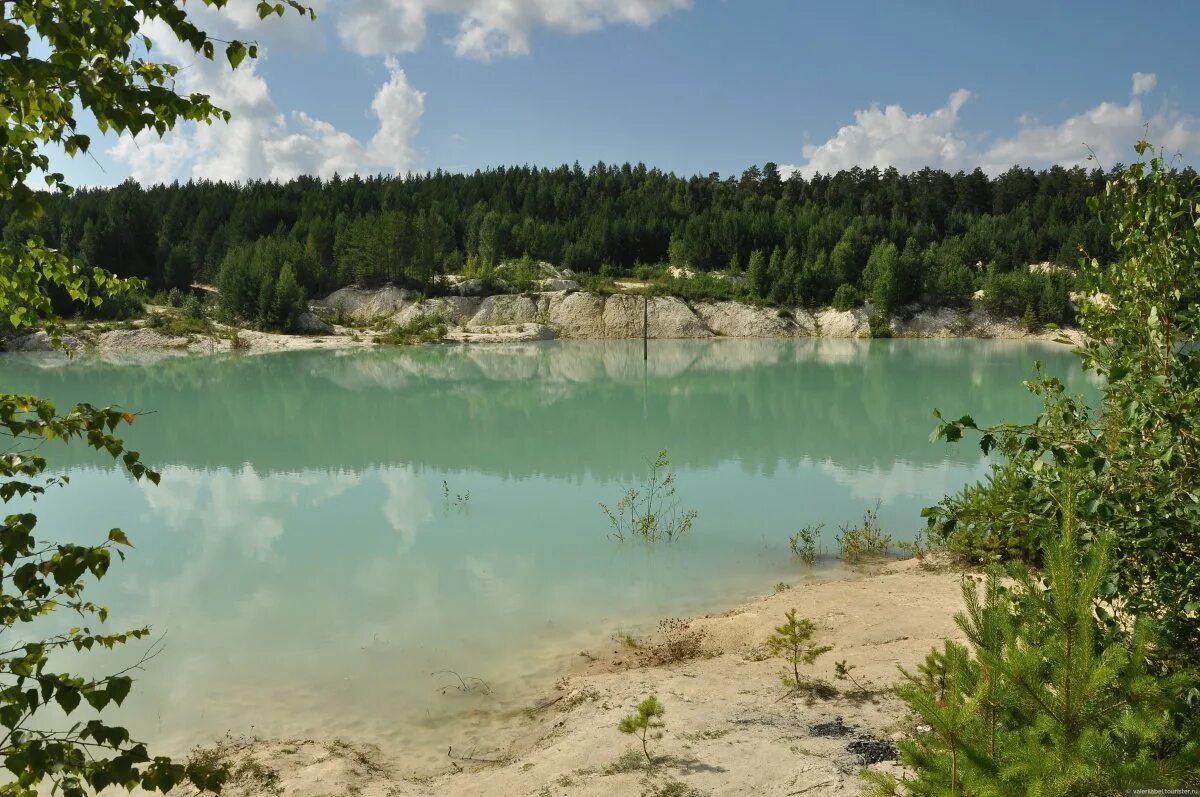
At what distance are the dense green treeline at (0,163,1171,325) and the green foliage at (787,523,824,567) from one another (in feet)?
207

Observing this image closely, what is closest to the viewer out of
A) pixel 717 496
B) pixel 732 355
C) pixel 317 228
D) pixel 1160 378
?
pixel 1160 378

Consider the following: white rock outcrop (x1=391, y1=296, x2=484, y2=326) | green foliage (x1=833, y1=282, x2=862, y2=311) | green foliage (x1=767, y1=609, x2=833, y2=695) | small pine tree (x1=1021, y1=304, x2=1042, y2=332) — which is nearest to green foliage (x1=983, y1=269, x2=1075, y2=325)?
small pine tree (x1=1021, y1=304, x2=1042, y2=332)

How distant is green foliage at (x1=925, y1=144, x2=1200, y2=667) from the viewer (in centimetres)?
335

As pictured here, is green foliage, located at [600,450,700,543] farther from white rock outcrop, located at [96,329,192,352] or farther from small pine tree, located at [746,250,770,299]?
small pine tree, located at [746,250,770,299]

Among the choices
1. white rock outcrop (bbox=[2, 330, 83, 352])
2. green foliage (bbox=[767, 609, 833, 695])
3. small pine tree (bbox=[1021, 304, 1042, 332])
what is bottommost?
green foliage (bbox=[767, 609, 833, 695])

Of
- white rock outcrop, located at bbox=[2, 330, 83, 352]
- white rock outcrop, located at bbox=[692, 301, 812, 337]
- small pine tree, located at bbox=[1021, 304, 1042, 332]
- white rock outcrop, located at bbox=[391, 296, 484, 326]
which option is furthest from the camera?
white rock outcrop, located at bbox=[692, 301, 812, 337]

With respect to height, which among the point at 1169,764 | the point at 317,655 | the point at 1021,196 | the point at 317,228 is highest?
the point at 1021,196

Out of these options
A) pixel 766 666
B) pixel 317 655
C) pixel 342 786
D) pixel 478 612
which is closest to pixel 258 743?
pixel 342 786

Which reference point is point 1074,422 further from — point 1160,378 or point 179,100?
point 179,100

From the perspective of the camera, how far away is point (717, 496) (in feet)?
54.1

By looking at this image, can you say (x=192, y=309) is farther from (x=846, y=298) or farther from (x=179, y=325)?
(x=846, y=298)

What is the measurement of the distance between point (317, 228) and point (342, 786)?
84996 mm

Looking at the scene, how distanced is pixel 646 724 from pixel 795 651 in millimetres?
2324

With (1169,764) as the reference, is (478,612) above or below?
below
